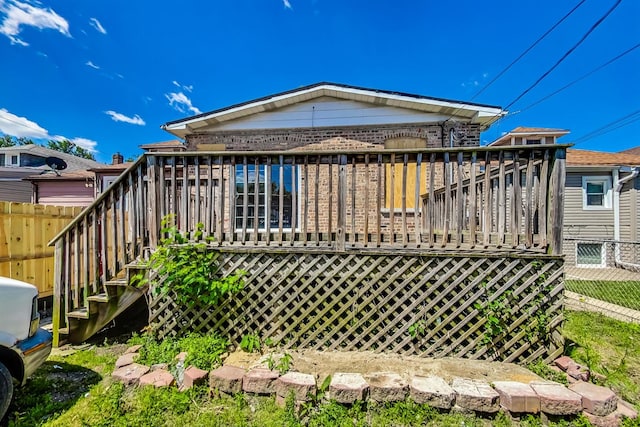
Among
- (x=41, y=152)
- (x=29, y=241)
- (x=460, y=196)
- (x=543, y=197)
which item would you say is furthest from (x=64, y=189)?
(x=543, y=197)

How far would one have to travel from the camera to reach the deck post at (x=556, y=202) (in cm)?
296

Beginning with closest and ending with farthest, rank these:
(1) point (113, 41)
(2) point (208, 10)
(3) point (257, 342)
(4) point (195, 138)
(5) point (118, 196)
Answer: (3) point (257, 342), (5) point (118, 196), (4) point (195, 138), (2) point (208, 10), (1) point (113, 41)

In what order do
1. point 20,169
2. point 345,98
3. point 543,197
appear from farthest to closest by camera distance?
point 20,169, point 345,98, point 543,197

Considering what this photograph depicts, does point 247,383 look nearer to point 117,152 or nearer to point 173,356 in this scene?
point 173,356

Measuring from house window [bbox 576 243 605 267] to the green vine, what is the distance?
13897 mm

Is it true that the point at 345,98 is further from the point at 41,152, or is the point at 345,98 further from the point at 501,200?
the point at 41,152

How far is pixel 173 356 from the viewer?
117 inches

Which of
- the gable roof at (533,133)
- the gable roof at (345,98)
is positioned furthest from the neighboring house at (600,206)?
the gable roof at (345,98)

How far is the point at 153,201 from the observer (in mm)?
3381

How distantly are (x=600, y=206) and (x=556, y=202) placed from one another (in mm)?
12142

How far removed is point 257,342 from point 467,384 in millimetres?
2158

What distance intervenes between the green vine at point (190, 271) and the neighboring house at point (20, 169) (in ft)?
54.2

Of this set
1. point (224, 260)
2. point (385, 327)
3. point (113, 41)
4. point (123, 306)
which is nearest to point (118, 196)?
point (123, 306)

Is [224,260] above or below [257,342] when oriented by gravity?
above
